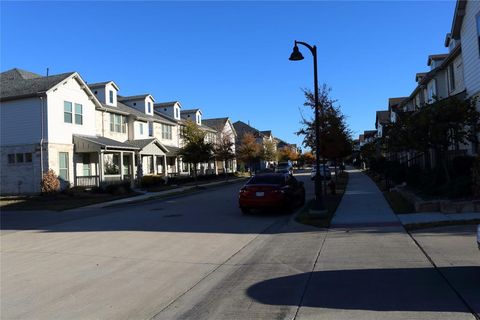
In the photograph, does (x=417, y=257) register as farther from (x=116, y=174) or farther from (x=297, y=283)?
(x=116, y=174)

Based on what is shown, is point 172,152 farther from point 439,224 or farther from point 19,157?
point 439,224

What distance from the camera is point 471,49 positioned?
60.1 feet

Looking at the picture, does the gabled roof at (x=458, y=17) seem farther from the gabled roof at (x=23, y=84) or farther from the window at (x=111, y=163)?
the window at (x=111, y=163)

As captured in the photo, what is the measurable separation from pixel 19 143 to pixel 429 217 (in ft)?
85.3

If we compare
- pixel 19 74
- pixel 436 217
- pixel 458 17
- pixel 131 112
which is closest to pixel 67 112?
pixel 19 74

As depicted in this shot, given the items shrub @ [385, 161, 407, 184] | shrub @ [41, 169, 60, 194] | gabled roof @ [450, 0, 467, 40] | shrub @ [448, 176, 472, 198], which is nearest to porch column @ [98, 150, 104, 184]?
shrub @ [41, 169, 60, 194]

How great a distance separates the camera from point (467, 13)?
18625mm

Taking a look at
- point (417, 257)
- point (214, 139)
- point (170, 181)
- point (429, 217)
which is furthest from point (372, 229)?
point (214, 139)

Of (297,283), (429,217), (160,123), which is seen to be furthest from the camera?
(160,123)

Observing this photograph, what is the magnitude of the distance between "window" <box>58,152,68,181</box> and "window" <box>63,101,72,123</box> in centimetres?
231

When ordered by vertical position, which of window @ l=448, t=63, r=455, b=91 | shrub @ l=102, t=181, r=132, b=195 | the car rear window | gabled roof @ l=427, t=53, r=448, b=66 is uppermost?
gabled roof @ l=427, t=53, r=448, b=66

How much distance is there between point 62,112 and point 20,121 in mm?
2636

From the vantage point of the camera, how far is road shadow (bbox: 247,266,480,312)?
554 cm

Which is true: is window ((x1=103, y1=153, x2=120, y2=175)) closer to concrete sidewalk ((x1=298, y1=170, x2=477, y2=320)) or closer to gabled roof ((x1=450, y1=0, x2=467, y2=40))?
gabled roof ((x1=450, y1=0, x2=467, y2=40))
